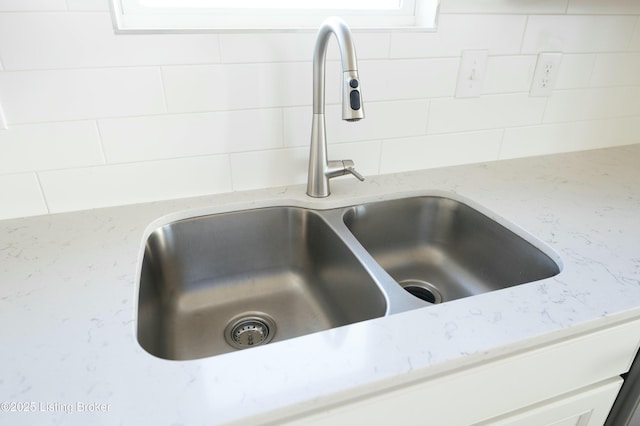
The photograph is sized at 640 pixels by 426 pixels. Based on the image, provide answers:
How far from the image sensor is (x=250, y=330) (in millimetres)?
851

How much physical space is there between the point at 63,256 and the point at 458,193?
862 mm

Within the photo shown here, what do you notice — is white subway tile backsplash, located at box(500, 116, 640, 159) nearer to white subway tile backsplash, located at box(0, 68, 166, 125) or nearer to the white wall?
the white wall

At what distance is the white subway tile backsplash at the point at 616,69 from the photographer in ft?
3.84

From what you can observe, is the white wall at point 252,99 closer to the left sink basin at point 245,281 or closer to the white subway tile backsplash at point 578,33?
the white subway tile backsplash at point 578,33

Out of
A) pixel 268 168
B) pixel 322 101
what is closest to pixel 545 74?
pixel 322 101

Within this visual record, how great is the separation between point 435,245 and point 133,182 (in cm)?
75

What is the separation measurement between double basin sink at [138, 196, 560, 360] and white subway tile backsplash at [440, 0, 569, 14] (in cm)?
47

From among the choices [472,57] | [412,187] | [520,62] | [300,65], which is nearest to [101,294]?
[300,65]

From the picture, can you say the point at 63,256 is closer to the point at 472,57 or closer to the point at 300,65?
the point at 300,65

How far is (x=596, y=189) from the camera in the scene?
1.01m

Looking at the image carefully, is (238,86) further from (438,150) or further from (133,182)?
(438,150)

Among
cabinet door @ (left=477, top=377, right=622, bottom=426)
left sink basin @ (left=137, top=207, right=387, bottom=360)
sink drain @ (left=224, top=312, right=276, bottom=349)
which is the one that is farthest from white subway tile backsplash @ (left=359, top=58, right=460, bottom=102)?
cabinet door @ (left=477, top=377, right=622, bottom=426)

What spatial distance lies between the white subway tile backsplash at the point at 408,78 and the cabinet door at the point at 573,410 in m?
0.73

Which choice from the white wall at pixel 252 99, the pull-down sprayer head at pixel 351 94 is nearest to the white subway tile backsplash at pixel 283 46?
the white wall at pixel 252 99
